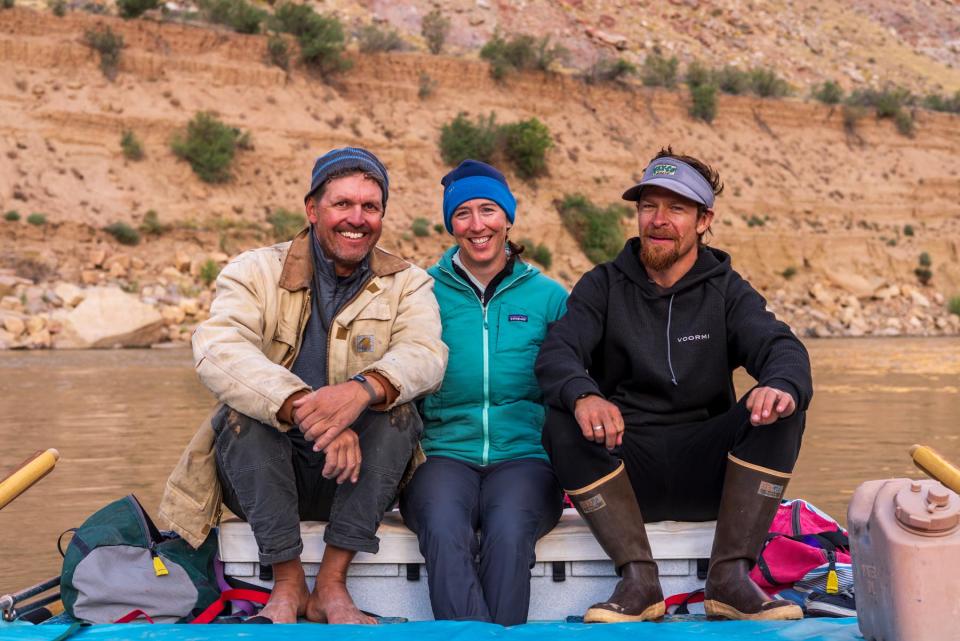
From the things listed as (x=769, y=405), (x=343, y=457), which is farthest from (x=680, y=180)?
(x=343, y=457)

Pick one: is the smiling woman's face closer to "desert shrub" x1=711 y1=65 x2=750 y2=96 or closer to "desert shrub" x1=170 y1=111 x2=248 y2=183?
"desert shrub" x1=170 y1=111 x2=248 y2=183

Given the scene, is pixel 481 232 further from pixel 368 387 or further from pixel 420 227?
pixel 420 227

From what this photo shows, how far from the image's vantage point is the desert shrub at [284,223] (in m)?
29.3

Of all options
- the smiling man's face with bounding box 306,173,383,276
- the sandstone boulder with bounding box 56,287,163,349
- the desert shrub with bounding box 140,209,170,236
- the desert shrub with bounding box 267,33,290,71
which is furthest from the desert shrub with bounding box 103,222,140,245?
the smiling man's face with bounding box 306,173,383,276

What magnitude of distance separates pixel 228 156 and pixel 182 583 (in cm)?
2745

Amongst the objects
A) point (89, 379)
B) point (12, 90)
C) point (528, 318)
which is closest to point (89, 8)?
point (12, 90)

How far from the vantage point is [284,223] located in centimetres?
2941

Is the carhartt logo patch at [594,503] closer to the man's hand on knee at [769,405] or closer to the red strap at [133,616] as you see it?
the man's hand on knee at [769,405]

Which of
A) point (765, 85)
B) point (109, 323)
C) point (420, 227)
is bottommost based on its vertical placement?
point (109, 323)

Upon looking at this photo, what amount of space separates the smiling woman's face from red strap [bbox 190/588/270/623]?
4.38 feet

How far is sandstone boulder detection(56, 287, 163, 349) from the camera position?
2234 centimetres

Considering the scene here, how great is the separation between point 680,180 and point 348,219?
1110mm

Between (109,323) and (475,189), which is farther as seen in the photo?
(109,323)

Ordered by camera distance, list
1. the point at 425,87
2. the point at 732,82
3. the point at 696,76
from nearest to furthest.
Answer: the point at 425,87 → the point at 696,76 → the point at 732,82
